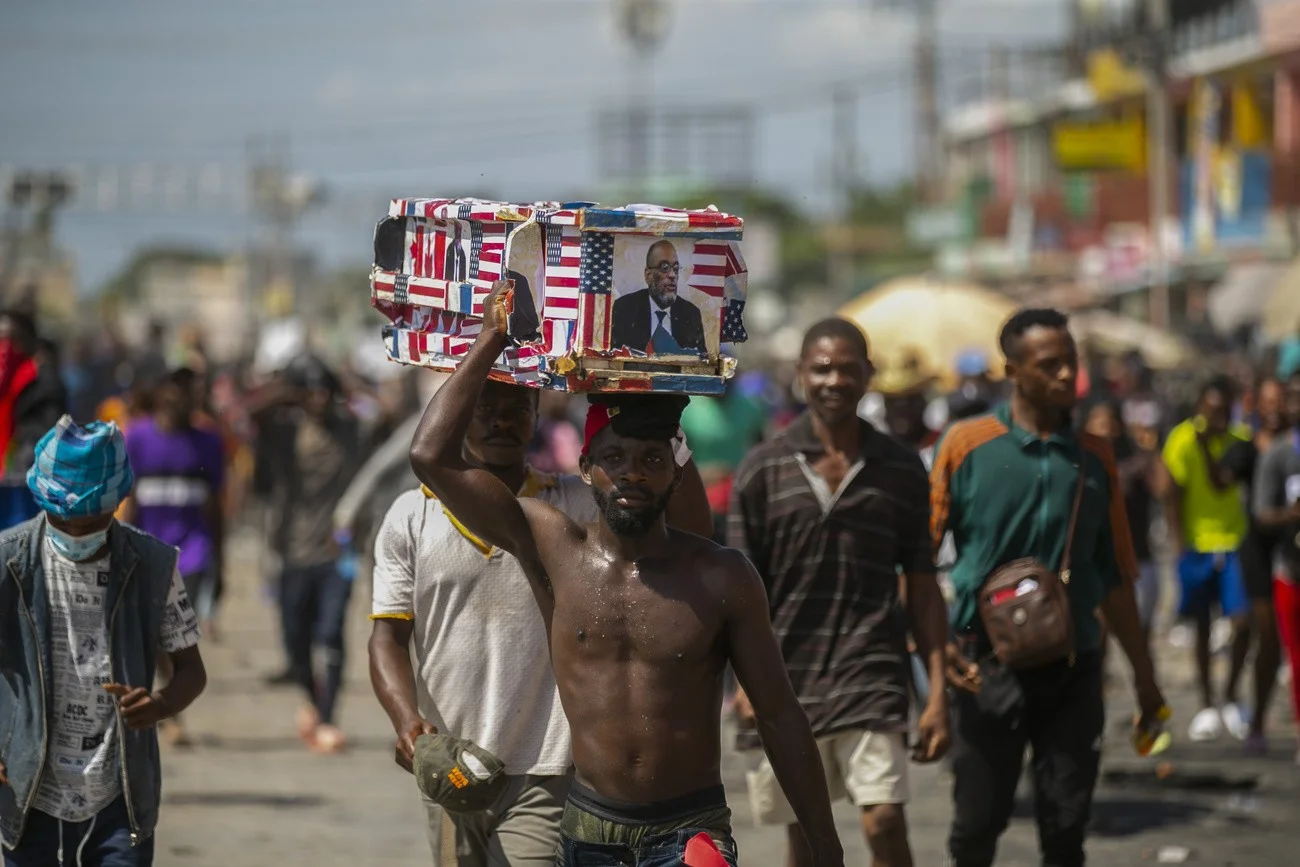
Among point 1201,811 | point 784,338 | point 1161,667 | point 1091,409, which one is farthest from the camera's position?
point 784,338

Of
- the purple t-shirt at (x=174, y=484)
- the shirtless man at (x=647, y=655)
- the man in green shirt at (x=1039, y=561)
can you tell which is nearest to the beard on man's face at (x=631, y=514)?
the shirtless man at (x=647, y=655)

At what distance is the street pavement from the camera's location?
9031 millimetres

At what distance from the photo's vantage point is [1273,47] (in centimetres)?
3741

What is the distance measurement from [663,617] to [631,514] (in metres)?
0.24

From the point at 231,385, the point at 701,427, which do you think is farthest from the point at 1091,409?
the point at 231,385

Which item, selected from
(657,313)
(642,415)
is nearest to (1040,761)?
(642,415)

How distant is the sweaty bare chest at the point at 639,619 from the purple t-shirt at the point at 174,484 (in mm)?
7205

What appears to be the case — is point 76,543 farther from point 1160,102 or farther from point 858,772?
point 1160,102

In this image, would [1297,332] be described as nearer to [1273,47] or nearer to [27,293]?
[27,293]

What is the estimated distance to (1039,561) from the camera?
6.97 metres

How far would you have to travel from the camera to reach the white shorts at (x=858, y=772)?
6742 millimetres

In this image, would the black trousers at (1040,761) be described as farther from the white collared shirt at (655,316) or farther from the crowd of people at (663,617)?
the white collared shirt at (655,316)

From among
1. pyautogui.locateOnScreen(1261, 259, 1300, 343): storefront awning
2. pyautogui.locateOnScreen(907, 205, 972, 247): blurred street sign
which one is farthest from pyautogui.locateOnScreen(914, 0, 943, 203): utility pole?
pyautogui.locateOnScreen(1261, 259, 1300, 343): storefront awning

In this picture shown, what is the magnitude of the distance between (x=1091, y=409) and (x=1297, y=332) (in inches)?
225
